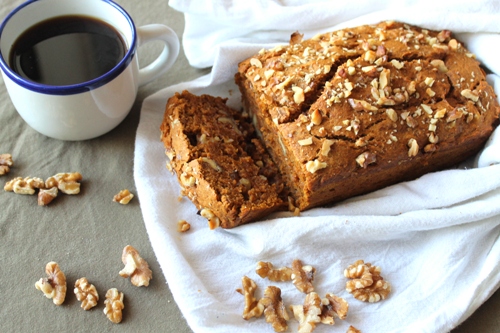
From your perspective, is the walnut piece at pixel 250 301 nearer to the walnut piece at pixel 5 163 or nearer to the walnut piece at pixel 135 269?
the walnut piece at pixel 135 269

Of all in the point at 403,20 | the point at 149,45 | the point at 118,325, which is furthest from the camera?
the point at 149,45

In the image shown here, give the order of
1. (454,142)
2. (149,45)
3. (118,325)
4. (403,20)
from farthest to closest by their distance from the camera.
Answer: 1. (149,45)
2. (403,20)
3. (454,142)
4. (118,325)

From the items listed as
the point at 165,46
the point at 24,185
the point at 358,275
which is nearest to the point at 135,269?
the point at 24,185

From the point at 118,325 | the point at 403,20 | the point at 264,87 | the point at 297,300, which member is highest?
the point at 403,20

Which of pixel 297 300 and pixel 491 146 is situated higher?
pixel 491 146

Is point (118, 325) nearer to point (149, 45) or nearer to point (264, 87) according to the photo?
point (264, 87)

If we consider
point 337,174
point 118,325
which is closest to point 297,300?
point 337,174
